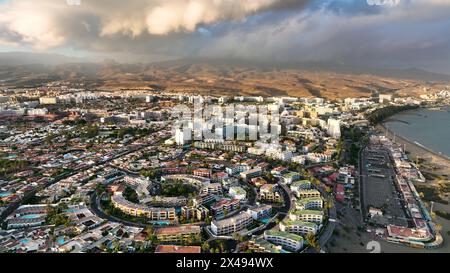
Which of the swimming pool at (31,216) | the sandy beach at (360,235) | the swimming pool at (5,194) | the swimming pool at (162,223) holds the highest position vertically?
the swimming pool at (5,194)

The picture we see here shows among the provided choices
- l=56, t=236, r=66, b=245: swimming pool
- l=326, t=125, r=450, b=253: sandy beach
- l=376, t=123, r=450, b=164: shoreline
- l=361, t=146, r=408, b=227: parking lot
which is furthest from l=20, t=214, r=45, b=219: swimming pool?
l=376, t=123, r=450, b=164: shoreline

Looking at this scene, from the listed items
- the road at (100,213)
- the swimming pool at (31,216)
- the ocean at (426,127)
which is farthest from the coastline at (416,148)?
the swimming pool at (31,216)

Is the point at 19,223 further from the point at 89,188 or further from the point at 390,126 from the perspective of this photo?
the point at 390,126

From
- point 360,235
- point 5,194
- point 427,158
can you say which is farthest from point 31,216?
point 427,158

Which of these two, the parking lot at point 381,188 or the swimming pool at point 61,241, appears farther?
the parking lot at point 381,188

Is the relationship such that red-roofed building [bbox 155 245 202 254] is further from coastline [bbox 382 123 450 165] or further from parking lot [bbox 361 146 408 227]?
coastline [bbox 382 123 450 165]

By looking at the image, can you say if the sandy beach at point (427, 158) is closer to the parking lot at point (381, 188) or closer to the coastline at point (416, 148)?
the coastline at point (416, 148)

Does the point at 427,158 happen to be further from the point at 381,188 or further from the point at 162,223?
the point at 162,223

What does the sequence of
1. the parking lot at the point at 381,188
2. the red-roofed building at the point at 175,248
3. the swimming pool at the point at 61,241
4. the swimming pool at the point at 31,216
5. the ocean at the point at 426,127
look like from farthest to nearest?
1. the ocean at the point at 426,127
2. the parking lot at the point at 381,188
3. the swimming pool at the point at 31,216
4. the swimming pool at the point at 61,241
5. the red-roofed building at the point at 175,248
